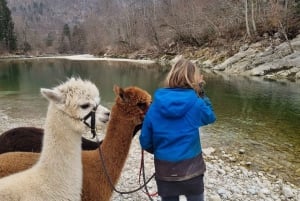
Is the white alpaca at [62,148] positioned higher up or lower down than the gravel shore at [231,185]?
higher up

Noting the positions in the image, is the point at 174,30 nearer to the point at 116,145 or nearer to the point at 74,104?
the point at 116,145

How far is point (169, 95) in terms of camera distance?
9.29 feet

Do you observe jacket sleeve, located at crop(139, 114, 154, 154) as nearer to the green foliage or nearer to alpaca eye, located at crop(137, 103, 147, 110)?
alpaca eye, located at crop(137, 103, 147, 110)

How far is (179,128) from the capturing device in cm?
284

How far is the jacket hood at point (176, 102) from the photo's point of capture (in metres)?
2.76

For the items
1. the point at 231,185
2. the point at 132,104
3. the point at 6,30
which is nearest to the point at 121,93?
the point at 132,104

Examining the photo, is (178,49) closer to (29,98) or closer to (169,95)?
(29,98)

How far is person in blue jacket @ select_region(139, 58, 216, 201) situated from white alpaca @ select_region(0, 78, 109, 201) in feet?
1.50

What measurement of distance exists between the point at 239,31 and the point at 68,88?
34785 mm

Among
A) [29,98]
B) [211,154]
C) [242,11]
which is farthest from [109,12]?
[211,154]

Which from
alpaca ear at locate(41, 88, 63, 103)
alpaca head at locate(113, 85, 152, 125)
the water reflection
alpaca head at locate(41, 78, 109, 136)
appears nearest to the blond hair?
alpaca head at locate(41, 78, 109, 136)

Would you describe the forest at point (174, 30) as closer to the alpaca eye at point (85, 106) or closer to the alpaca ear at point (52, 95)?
the alpaca eye at point (85, 106)

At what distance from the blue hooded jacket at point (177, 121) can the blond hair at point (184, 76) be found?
1.8 inches

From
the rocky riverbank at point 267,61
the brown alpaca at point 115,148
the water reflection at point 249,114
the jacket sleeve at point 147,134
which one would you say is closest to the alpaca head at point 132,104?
the brown alpaca at point 115,148
